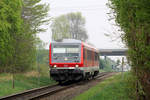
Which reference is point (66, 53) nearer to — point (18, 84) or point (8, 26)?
point (18, 84)

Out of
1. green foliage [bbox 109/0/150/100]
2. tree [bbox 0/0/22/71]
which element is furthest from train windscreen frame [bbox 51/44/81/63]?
green foliage [bbox 109/0/150/100]

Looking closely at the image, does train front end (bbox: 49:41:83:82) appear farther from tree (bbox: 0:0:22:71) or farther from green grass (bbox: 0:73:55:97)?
tree (bbox: 0:0:22:71)

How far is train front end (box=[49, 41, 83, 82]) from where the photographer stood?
21.1 metres

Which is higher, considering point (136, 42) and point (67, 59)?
point (136, 42)

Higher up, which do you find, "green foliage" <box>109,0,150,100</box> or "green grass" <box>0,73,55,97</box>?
"green foliage" <box>109,0,150,100</box>

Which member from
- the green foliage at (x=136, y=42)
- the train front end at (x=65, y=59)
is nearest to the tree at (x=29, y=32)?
the train front end at (x=65, y=59)

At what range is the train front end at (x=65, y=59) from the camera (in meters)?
21.1

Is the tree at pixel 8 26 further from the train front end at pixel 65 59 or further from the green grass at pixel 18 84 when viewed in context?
the train front end at pixel 65 59

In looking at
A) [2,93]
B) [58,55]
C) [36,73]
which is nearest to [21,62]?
[36,73]

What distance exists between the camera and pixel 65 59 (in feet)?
69.6

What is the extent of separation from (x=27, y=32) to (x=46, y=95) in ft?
34.0

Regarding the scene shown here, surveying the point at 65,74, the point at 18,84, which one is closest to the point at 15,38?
the point at 18,84

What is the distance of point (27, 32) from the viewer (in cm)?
2377

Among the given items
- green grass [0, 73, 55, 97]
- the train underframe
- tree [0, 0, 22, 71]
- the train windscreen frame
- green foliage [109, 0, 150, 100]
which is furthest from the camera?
the train windscreen frame
